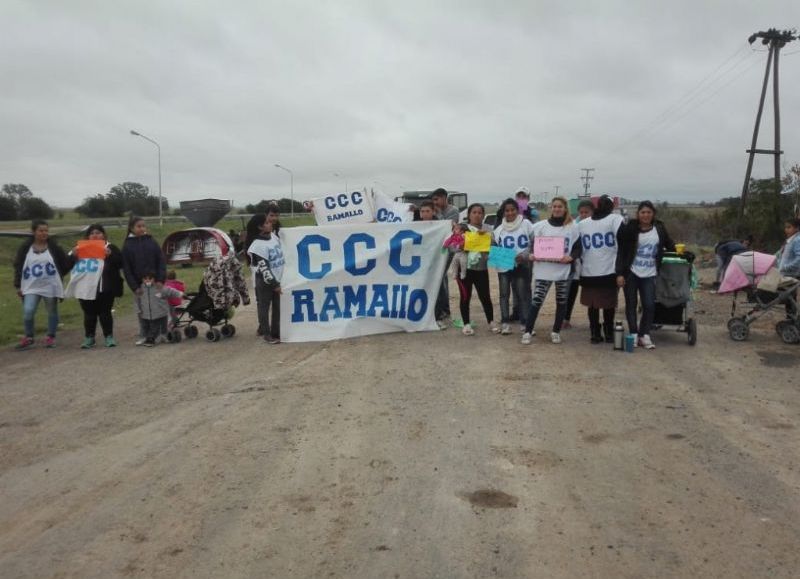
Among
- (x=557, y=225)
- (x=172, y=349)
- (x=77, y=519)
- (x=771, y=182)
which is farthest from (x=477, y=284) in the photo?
(x=771, y=182)

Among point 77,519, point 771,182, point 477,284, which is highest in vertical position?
point 771,182

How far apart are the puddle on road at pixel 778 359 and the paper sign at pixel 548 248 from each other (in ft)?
8.76

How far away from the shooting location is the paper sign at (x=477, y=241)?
8.94 metres

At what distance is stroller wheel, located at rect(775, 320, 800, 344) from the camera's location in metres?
8.09

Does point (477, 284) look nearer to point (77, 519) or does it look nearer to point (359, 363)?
point (359, 363)

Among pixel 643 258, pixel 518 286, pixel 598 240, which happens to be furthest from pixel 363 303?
pixel 643 258

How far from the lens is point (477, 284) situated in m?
9.07

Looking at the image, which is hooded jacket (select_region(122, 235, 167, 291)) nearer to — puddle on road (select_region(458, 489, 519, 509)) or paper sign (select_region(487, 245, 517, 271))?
paper sign (select_region(487, 245, 517, 271))

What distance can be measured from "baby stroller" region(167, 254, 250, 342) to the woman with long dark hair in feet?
17.4

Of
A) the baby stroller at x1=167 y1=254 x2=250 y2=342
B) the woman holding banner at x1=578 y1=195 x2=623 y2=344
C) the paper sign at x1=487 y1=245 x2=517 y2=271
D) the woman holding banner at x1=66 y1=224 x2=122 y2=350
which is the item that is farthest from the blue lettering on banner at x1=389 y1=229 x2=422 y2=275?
the woman holding banner at x1=66 y1=224 x2=122 y2=350

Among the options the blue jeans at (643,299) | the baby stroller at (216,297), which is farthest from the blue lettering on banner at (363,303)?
the blue jeans at (643,299)

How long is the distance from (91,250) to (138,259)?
2.54 feet

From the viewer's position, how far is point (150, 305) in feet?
30.2

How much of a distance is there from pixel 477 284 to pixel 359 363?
2.40m
